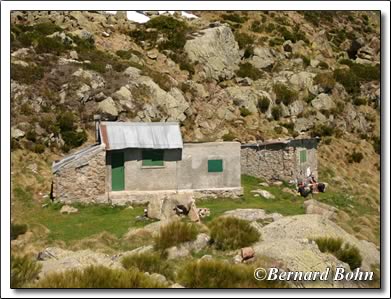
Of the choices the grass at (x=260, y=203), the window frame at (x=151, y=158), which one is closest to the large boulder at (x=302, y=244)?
the grass at (x=260, y=203)

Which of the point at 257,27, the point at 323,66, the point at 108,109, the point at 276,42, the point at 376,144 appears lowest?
the point at 376,144

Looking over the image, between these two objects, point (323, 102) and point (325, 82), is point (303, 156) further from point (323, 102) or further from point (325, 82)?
point (325, 82)

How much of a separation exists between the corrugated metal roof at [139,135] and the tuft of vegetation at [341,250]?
12.0 meters

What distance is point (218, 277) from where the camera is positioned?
9.48 metres

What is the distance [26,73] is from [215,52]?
18.8 m

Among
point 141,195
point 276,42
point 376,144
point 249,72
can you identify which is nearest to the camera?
point 141,195

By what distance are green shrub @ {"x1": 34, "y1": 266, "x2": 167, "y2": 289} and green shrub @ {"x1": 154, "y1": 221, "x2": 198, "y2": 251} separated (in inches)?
118

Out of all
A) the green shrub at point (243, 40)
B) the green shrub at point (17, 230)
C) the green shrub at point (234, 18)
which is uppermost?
the green shrub at point (234, 18)

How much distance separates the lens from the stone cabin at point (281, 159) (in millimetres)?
26234

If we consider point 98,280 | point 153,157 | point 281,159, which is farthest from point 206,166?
point 98,280

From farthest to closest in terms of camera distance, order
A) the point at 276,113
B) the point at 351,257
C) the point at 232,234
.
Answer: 1. the point at 276,113
2. the point at 232,234
3. the point at 351,257

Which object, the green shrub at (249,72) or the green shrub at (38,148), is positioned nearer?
the green shrub at (38,148)

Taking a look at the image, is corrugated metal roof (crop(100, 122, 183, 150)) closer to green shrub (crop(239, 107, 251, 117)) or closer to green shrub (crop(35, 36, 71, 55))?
green shrub (crop(239, 107, 251, 117))
